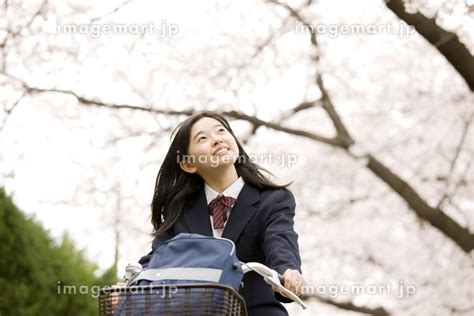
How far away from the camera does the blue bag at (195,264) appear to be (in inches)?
114

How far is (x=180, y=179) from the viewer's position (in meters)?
3.84

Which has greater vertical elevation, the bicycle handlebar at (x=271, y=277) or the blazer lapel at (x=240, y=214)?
the blazer lapel at (x=240, y=214)

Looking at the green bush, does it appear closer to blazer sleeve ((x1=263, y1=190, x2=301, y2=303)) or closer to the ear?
the ear

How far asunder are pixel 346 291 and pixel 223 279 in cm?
562

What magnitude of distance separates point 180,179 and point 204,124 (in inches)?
10.2

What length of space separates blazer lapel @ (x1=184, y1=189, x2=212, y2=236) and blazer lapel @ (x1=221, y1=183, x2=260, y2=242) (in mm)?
81

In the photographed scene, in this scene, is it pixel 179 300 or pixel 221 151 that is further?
pixel 221 151

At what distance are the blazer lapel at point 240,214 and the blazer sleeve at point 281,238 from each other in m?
0.07

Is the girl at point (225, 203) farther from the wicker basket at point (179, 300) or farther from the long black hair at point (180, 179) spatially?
the wicker basket at point (179, 300)

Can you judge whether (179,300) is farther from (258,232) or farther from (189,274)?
(258,232)

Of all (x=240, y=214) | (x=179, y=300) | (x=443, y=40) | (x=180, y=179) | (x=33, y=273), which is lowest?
(x=179, y=300)

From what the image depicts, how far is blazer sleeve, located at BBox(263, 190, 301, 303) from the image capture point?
3207 millimetres

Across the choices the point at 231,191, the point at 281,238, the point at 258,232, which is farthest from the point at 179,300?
the point at 231,191

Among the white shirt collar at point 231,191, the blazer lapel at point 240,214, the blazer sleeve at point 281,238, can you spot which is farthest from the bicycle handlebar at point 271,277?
the white shirt collar at point 231,191
